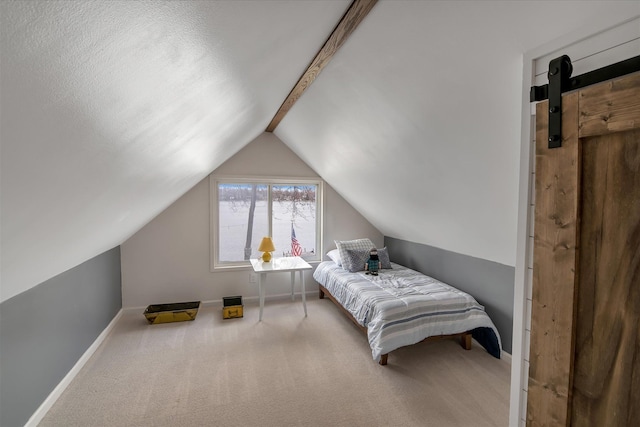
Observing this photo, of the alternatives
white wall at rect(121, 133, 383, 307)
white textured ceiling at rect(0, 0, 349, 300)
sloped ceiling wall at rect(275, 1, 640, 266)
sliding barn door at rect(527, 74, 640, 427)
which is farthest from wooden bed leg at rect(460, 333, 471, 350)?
white textured ceiling at rect(0, 0, 349, 300)

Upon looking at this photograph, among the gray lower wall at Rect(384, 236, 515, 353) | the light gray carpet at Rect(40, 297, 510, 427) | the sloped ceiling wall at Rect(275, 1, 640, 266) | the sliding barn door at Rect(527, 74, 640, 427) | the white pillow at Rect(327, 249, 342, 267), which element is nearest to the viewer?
the sliding barn door at Rect(527, 74, 640, 427)

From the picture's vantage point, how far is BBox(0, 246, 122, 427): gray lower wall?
169 centimetres

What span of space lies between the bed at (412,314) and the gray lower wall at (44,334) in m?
2.36

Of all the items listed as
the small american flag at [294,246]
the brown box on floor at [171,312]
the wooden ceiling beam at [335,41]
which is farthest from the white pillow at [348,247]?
the wooden ceiling beam at [335,41]

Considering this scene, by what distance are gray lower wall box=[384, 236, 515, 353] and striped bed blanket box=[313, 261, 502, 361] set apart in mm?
143

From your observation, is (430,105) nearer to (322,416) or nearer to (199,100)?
(199,100)

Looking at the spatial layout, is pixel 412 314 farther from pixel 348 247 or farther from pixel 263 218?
pixel 263 218

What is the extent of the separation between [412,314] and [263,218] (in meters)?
2.58

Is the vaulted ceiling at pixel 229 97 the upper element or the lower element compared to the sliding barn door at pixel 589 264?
upper

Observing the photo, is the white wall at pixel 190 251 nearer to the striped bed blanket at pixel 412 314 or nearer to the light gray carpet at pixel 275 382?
the light gray carpet at pixel 275 382

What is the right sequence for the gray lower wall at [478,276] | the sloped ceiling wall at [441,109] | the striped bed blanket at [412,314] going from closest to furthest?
the sloped ceiling wall at [441,109]
the striped bed blanket at [412,314]
the gray lower wall at [478,276]

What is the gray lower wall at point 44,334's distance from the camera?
5.54 feet

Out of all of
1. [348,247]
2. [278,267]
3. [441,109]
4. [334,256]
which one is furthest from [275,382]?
[441,109]

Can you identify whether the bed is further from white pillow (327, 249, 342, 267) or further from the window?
the window
